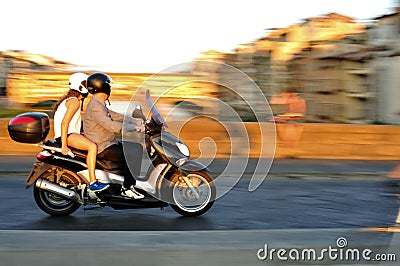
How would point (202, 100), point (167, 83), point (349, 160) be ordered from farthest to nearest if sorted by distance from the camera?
1. point (349, 160)
2. point (202, 100)
3. point (167, 83)

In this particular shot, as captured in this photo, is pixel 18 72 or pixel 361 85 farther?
pixel 361 85

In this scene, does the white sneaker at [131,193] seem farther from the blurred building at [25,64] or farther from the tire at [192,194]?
the blurred building at [25,64]

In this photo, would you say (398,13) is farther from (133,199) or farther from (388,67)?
(133,199)

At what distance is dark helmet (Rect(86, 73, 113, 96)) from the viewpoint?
8625 millimetres

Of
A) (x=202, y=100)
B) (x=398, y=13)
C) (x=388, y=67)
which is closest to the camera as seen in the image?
(x=202, y=100)

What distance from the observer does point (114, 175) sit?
8.82 meters

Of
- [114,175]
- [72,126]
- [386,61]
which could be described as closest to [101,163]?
[114,175]

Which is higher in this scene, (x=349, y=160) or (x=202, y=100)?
(x=202, y=100)

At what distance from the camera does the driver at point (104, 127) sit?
857 centimetres

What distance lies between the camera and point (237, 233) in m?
6.57

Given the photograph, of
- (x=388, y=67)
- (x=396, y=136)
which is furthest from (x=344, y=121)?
(x=388, y=67)

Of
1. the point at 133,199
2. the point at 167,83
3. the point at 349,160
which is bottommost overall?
the point at 349,160

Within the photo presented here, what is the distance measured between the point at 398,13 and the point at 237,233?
2003 centimetres

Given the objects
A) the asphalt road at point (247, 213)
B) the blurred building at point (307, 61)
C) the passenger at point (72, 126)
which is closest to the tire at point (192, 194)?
the asphalt road at point (247, 213)
